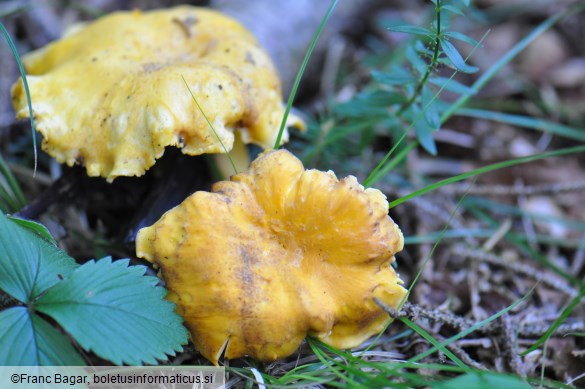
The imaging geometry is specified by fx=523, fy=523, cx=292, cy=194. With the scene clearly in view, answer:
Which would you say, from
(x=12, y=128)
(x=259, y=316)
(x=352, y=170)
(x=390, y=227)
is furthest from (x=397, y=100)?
(x=12, y=128)

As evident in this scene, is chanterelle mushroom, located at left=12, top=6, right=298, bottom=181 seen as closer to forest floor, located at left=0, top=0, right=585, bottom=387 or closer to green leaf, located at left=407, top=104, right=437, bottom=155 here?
forest floor, located at left=0, top=0, right=585, bottom=387

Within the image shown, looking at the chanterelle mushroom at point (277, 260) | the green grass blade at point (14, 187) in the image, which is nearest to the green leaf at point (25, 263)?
the chanterelle mushroom at point (277, 260)

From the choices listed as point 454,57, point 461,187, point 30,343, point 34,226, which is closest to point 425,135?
point 454,57

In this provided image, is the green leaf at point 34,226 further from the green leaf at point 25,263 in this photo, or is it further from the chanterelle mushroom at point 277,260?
the chanterelle mushroom at point 277,260

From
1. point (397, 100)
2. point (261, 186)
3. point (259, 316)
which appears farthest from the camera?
point (397, 100)

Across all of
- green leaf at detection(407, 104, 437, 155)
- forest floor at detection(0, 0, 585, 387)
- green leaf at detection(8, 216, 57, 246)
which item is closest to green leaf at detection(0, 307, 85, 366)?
green leaf at detection(8, 216, 57, 246)

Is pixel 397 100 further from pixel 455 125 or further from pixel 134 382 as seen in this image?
pixel 134 382
